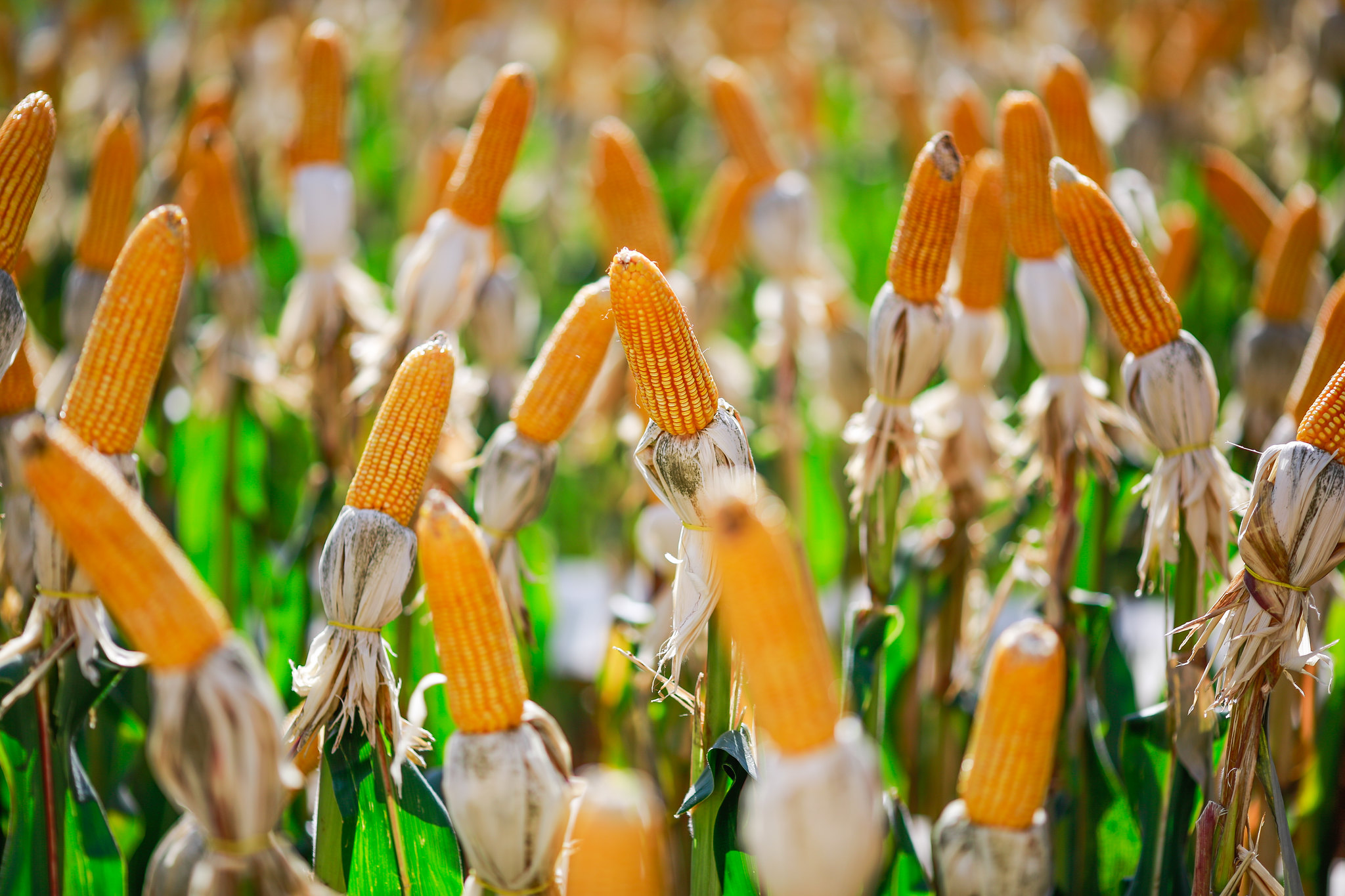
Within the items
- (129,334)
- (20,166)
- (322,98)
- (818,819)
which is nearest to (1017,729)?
(818,819)

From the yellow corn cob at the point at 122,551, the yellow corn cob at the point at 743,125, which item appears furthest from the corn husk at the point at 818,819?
the yellow corn cob at the point at 743,125

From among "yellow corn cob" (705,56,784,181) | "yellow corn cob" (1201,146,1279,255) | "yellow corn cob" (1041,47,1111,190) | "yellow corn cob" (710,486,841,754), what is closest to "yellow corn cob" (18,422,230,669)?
"yellow corn cob" (710,486,841,754)

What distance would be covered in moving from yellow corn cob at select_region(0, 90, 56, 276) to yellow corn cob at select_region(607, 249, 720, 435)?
2.31 feet

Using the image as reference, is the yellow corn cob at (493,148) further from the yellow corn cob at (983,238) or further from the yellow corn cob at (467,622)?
the yellow corn cob at (467,622)

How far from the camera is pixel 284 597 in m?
1.68

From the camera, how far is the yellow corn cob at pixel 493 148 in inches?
60.8

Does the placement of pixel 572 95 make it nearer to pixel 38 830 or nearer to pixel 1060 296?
pixel 1060 296

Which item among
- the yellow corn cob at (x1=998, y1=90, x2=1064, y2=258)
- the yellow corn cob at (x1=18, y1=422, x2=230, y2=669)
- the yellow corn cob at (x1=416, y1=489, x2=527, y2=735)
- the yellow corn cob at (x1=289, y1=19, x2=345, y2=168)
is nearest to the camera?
the yellow corn cob at (x1=18, y1=422, x2=230, y2=669)

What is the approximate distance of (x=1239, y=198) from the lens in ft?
7.55

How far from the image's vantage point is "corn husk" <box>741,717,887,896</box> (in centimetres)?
76

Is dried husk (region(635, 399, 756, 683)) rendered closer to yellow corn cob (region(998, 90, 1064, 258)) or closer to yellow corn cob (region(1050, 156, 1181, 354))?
yellow corn cob (region(1050, 156, 1181, 354))

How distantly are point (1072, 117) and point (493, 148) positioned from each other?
39.4 inches

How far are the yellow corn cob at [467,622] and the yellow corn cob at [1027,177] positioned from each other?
1008 mm

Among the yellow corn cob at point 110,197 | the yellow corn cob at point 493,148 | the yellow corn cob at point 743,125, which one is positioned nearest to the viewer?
the yellow corn cob at point 493,148
